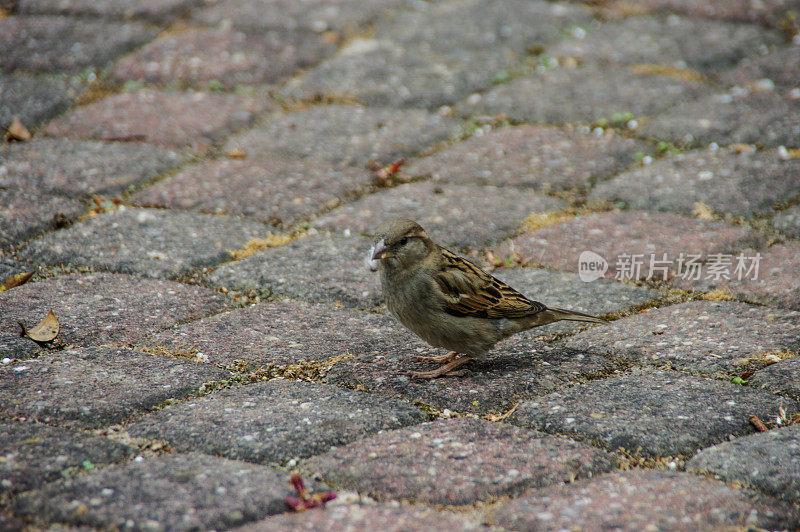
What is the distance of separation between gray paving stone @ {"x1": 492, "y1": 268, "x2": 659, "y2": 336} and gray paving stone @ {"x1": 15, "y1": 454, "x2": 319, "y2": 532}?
62.3 inches

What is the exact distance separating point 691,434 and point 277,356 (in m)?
1.46

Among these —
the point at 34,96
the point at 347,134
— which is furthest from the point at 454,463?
the point at 34,96

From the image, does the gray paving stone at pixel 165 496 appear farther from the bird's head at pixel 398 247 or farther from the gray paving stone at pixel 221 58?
the gray paving stone at pixel 221 58

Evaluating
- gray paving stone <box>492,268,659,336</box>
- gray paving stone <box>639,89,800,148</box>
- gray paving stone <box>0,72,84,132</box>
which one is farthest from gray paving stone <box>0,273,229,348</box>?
gray paving stone <box>639,89,800,148</box>

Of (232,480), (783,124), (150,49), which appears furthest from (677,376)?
(150,49)

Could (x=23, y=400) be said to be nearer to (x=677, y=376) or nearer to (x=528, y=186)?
(x=677, y=376)

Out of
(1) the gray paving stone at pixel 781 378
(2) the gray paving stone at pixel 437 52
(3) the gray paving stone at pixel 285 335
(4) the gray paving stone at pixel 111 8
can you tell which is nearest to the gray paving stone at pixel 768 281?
(1) the gray paving stone at pixel 781 378

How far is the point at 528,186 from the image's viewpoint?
4.26m

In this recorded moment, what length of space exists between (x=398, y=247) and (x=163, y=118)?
7.95 ft

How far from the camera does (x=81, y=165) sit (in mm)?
4262

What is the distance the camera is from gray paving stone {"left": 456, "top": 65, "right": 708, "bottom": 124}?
16.2 ft

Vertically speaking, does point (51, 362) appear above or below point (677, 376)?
below

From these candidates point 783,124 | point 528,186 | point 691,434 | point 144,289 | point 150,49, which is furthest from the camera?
point 150,49

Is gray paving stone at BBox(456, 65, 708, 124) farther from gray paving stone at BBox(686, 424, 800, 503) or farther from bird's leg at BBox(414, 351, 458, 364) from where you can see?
gray paving stone at BBox(686, 424, 800, 503)
